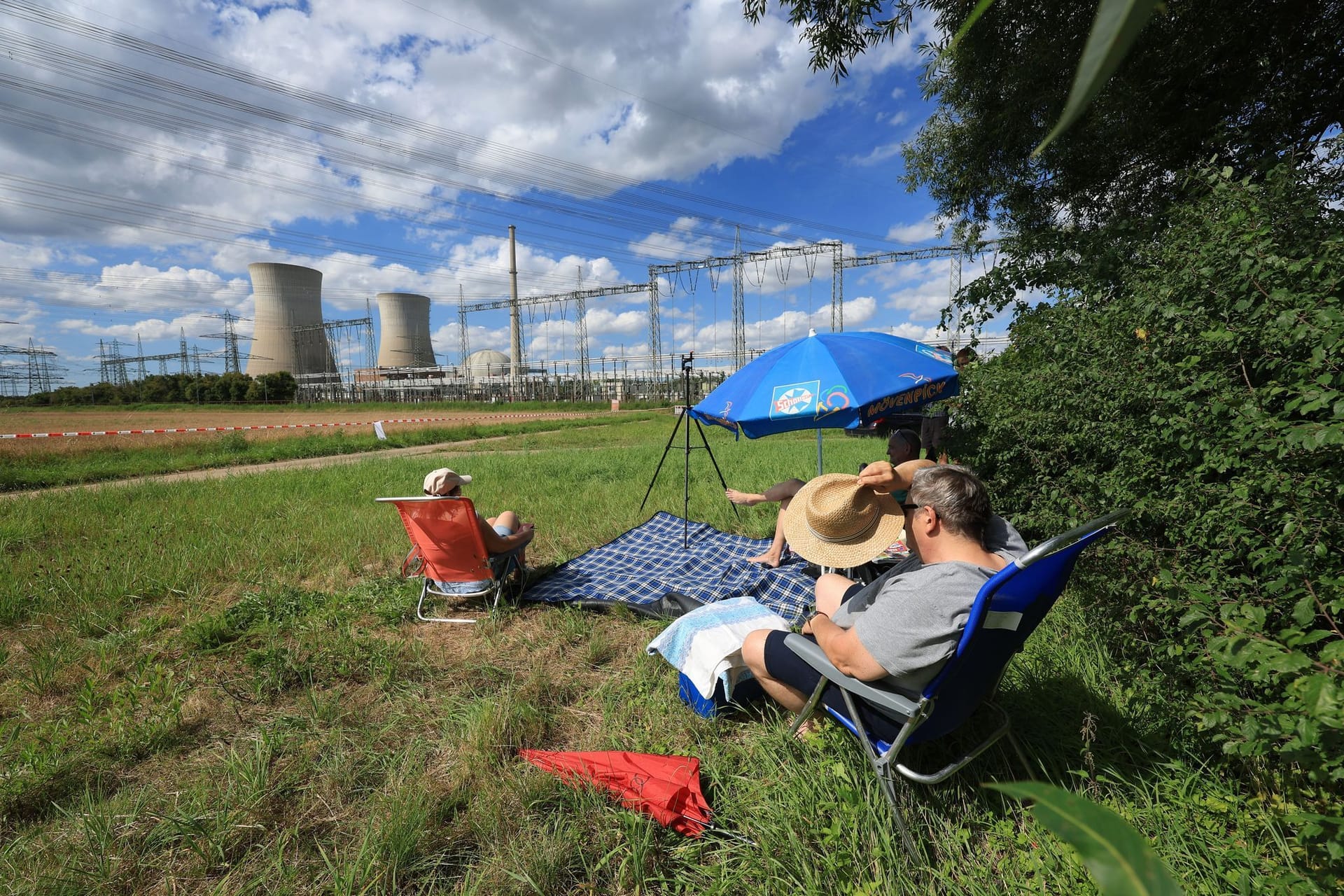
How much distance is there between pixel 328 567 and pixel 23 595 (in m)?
1.67

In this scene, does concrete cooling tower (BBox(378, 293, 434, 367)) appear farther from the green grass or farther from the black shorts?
the black shorts

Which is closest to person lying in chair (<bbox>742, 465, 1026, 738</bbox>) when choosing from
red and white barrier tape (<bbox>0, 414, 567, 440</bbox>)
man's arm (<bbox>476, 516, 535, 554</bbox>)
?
man's arm (<bbox>476, 516, 535, 554</bbox>)

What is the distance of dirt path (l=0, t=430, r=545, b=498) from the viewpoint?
30.0 feet

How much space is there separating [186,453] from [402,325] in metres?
34.3

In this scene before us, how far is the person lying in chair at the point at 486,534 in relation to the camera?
4188mm

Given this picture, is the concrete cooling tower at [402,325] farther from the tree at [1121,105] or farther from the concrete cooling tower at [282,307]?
the tree at [1121,105]

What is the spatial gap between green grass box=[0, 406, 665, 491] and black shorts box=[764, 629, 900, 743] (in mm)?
11952

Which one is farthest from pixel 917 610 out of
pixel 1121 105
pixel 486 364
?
pixel 486 364

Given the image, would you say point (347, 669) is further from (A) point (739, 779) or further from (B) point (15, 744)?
(A) point (739, 779)

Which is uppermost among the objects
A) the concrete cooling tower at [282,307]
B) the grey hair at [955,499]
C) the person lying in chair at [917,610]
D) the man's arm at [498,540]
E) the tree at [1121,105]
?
the concrete cooling tower at [282,307]

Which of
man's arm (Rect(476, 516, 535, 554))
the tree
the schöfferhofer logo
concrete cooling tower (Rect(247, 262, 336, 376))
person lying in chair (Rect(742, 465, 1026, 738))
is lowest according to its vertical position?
man's arm (Rect(476, 516, 535, 554))

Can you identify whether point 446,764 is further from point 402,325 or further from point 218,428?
point 402,325

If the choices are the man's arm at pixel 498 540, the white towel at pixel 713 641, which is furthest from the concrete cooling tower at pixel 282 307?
the white towel at pixel 713 641

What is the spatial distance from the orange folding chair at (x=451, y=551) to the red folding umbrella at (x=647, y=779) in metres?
1.70
